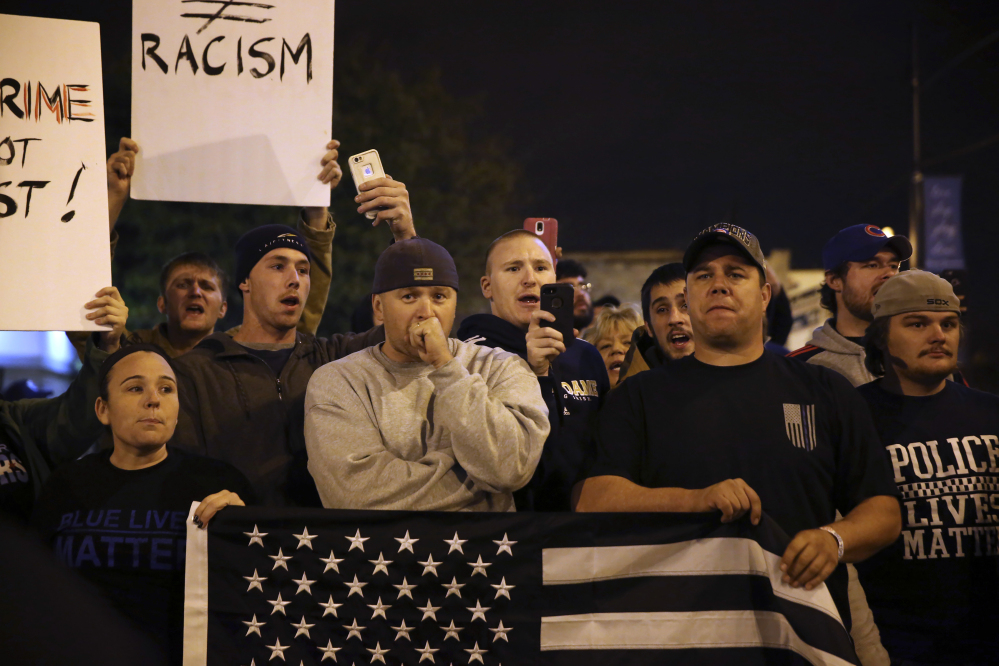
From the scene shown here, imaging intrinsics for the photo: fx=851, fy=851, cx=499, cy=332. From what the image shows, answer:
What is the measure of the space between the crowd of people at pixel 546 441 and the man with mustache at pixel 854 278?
0.57 m

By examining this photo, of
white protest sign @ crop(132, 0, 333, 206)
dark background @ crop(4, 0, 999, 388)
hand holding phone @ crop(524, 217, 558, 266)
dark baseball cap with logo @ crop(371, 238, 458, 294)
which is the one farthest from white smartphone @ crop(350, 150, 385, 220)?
dark background @ crop(4, 0, 999, 388)

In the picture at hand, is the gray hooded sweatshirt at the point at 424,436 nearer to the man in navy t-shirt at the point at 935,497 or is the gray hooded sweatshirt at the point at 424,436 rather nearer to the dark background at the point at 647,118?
the man in navy t-shirt at the point at 935,497

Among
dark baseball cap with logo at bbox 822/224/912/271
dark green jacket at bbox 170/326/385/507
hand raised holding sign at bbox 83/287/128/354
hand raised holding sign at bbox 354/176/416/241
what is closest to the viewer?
dark green jacket at bbox 170/326/385/507

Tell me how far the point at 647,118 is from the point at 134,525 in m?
21.4

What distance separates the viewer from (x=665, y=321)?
14.2 ft

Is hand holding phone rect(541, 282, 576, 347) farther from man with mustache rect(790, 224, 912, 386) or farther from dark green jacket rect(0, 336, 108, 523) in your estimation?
dark green jacket rect(0, 336, 108, 523)

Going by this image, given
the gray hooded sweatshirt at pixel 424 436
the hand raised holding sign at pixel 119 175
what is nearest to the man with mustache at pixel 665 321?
the gray hooded sweatshirt at pixel 424 436

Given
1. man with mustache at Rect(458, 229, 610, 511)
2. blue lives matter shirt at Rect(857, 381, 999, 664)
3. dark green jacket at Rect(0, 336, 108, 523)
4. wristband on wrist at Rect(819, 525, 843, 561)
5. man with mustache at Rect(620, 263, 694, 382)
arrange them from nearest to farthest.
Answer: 1. wristband on wrist at Rect(819, 525, 843, 561)
2. blue lives matter shirt at Rect(857, 381, 999, 664)
3. man with mustache at Rect(458, 229, 610, 511)
4. dark green jacket at Rect(0, 336, 108, 523)
5. man with mustache at Rect(620, 263, 694, 382)

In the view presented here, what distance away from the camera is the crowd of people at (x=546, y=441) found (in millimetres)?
2789

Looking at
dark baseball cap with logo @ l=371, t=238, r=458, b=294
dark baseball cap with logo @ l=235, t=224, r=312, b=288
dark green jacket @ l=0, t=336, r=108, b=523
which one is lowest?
dark green jacket @ l=0, t=336, r=108, b=523

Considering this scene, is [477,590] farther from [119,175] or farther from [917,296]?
[119,175]

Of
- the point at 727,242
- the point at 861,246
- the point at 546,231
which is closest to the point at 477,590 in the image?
the point at 727,242

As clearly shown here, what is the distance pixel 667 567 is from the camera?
2748 millimetres

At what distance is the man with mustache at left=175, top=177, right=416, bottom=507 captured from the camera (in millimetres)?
3291
